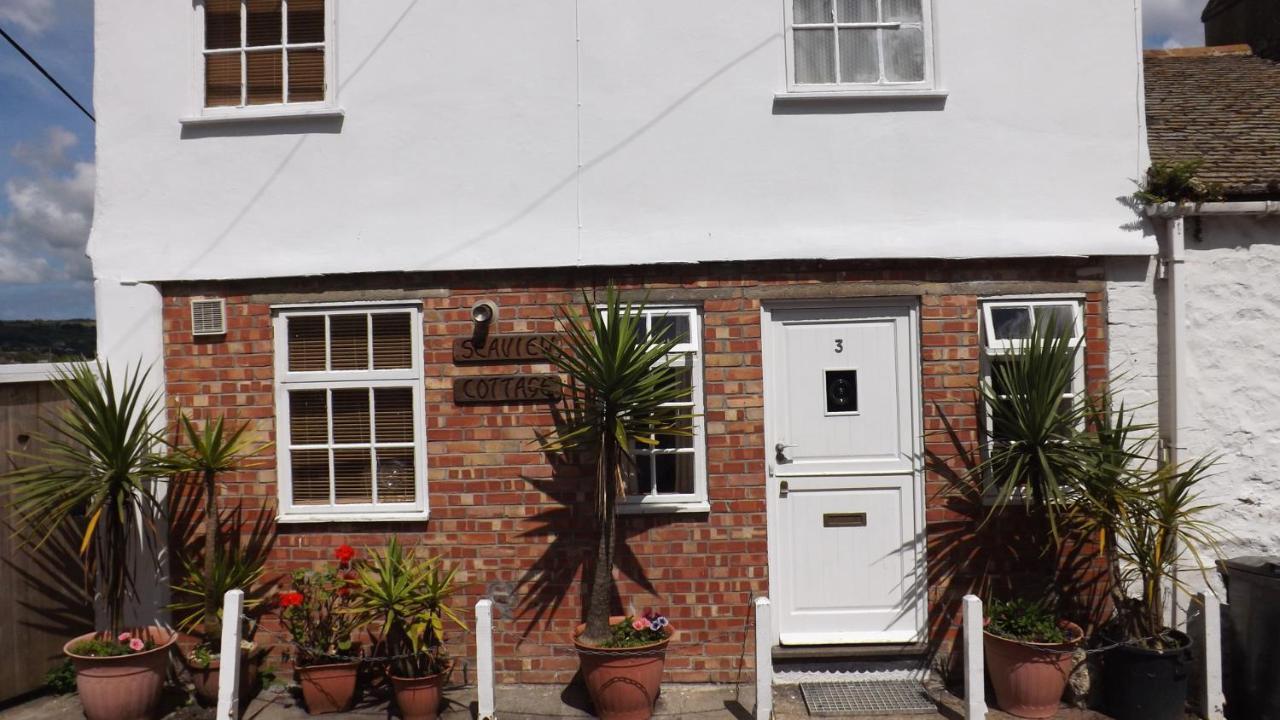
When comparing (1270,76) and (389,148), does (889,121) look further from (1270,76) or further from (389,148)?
(1270,76)

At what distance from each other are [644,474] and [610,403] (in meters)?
0.85

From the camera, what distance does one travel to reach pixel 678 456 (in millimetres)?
5586

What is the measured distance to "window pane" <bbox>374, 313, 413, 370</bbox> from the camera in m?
5.66

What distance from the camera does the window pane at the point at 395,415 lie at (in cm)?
565

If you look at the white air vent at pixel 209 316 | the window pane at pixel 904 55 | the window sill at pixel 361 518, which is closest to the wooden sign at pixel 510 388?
the window sill at pixel 361 518

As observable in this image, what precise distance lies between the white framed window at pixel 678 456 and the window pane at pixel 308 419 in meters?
2.02

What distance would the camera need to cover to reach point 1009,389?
5164 mm

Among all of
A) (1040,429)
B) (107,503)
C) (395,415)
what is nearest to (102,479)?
(107,503)

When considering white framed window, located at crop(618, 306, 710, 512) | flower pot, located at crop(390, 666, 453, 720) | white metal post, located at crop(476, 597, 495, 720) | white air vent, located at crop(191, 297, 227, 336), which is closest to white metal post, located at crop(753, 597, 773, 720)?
white framed window, located at crop(618, 306, 710, 512)

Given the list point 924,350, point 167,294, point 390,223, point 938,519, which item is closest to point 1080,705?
point 938,519

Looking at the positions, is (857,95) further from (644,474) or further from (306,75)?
(306,75)

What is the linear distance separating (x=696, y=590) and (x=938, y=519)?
157 cm

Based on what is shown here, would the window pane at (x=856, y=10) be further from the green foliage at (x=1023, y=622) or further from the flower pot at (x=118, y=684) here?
the flower pot at (x=118, y=684)

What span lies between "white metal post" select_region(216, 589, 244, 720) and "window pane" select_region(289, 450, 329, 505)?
32.1 inches
